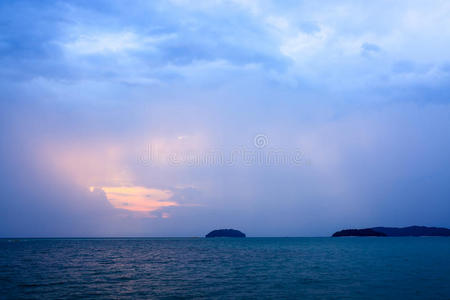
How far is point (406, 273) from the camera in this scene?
143ft

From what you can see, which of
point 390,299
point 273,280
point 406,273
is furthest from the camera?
point 406,273

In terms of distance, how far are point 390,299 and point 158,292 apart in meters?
20.0

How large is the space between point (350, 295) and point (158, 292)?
17.1 m

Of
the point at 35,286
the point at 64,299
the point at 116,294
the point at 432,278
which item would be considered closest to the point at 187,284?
the point at 116,294

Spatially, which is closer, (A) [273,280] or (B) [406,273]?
(A) [273,280]

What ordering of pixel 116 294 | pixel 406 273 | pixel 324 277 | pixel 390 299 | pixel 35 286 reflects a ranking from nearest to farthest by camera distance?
pixel 390 299, pixel 116 294, pixel 35 286, pixel 324 277, pixel 406 273

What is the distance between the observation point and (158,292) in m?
31.2

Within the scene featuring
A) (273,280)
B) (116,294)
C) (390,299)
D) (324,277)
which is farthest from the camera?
(324,277)

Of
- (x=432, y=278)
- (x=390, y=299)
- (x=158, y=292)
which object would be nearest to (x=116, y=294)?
(x=158, y=292)

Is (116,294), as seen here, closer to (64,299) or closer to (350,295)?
(64,299)

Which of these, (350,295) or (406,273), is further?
(406,273)

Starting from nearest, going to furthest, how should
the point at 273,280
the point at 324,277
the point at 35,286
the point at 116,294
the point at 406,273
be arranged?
1. the point at 116,294
2. the point at 35,286
3. the point at 273,280
4. the point at 324,277
5. the point at 406,273

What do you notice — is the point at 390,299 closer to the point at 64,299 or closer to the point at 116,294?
the point at 116,294

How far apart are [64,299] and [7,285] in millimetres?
10894
